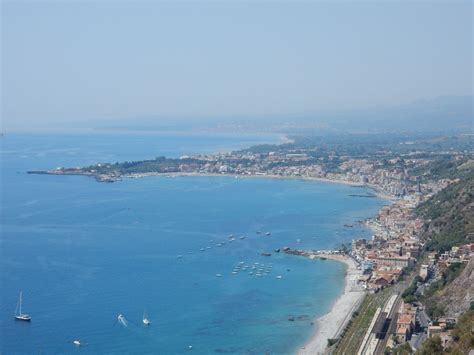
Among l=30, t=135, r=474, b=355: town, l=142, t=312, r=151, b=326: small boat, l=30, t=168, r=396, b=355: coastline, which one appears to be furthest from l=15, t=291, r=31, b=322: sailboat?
l=30, t=135, r=474, b=355: town

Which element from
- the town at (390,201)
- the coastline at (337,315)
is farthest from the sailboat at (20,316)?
the town at (390,201)

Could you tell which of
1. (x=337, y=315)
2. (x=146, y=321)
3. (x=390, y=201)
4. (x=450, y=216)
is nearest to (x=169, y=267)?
(x=146, y=321)

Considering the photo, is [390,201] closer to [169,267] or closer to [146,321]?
[169,267]

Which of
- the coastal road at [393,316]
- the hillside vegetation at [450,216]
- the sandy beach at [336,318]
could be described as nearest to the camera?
the coastal road at [393,316]

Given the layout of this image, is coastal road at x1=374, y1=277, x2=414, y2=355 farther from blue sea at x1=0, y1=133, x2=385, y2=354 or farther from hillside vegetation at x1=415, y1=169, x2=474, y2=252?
hillside vegetation at x1=415, y1=169, x2=474, y2=252

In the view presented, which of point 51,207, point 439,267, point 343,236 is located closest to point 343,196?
point 343,236

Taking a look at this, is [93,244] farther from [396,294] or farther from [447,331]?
[447,331]

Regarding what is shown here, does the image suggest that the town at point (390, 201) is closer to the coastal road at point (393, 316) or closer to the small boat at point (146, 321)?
the coastal road at point (393, 316)
